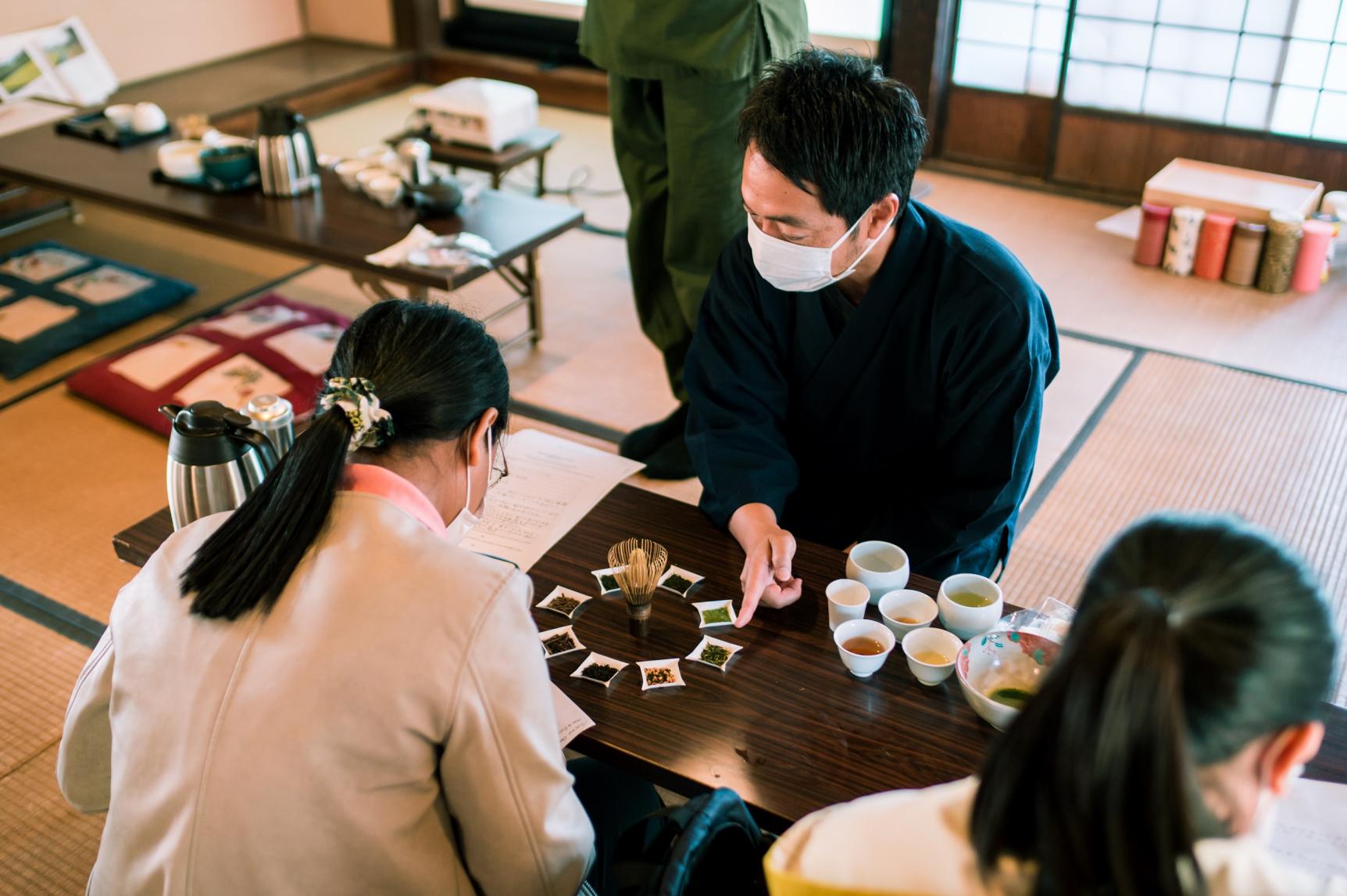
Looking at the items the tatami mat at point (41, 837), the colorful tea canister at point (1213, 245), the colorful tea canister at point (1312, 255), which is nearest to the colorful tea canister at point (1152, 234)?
the colorful tea canister at point (1213, 245)

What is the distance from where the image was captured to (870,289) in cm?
189

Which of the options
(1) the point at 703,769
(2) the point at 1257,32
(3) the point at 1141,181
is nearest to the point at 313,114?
(3) the point at 1141,181

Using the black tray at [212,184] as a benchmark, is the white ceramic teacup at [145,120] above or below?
above

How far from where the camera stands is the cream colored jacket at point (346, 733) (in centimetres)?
109

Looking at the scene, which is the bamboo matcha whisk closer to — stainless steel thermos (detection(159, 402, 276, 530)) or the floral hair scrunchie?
the floral hair scrunchie

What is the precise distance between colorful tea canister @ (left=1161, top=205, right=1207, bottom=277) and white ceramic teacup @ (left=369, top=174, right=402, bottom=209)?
2766 millimetres

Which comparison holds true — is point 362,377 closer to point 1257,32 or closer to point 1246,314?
point 1246,314

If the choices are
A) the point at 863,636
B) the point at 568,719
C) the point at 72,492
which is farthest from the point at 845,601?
the point at 72,492

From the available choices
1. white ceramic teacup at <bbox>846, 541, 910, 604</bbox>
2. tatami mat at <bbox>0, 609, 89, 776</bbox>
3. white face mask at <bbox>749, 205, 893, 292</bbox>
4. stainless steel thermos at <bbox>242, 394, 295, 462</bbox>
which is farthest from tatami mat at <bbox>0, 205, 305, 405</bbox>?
white ceramic teacup at <bbox>846, 541, 910, 604</bbox>

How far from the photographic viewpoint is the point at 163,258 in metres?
4.45

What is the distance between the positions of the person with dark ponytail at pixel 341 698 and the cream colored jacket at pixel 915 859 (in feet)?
1.08

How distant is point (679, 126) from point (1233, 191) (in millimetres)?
2494

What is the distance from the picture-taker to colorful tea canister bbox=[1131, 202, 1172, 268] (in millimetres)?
4246

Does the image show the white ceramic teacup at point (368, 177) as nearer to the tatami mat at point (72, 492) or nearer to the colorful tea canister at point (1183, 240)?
the tatami mat at point (72, 492)
